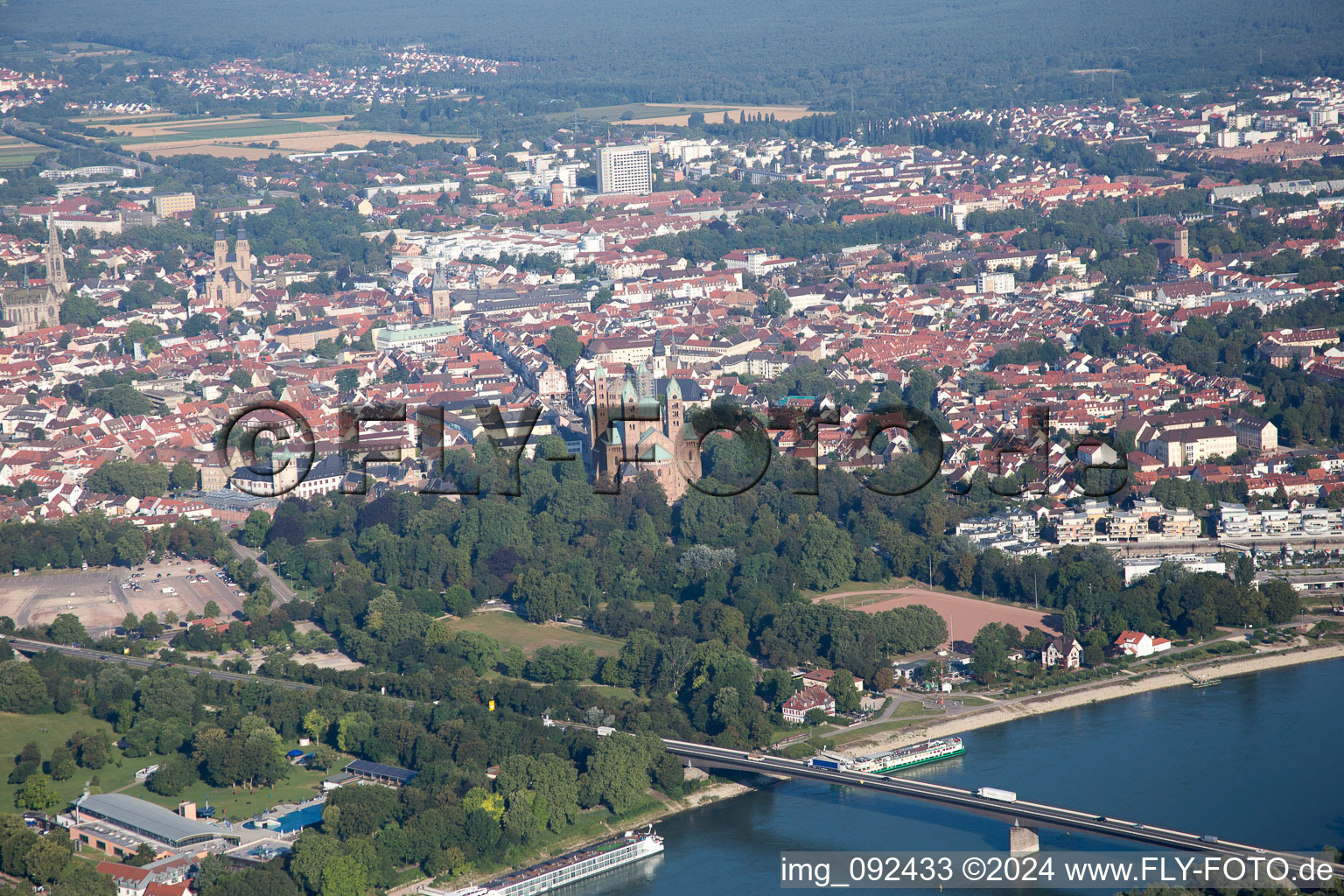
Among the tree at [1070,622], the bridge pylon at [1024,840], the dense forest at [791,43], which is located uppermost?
the dense forest at [791,43]

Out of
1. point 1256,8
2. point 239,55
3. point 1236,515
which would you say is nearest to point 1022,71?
point 1256,8

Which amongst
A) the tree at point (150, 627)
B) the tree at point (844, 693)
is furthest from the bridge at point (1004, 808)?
the tree at point (150, 627)

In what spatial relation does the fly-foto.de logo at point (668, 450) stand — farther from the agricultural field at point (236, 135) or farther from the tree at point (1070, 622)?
the agricultural field at point (236, 135)

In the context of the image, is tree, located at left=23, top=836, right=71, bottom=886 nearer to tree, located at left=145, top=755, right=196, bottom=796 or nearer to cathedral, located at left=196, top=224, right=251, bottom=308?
tree, located at left=145, top=755, right=196, bottom=796

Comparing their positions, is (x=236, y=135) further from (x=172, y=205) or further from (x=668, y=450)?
(x=668, y=450)

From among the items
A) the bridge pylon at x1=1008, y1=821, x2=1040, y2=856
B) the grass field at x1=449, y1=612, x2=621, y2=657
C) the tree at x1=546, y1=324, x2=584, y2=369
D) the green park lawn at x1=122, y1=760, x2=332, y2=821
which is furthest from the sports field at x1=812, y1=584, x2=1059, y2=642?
the tree at x1=546, y1=324, x2=584, y2=369

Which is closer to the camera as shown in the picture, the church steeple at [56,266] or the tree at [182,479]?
the tree at [182,479]

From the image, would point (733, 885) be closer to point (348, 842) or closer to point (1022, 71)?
point (348, 842)
